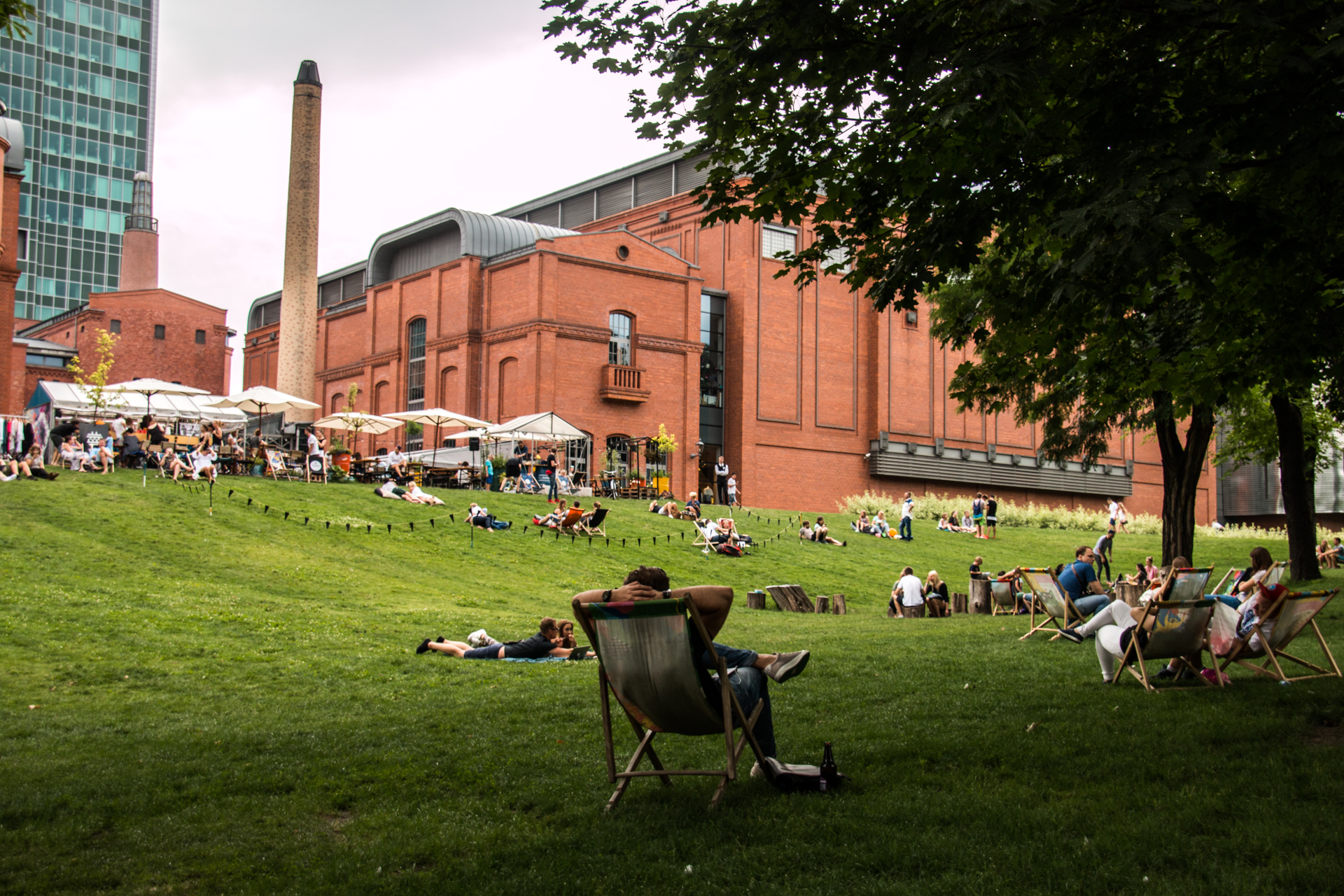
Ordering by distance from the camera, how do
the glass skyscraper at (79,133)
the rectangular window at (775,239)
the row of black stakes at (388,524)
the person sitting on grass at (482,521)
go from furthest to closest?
the glass skyscraper at (79,133) → the rectangular window at (775,239) → the person sitting on grass at (482,521) → the row of black stakes at (388,524)

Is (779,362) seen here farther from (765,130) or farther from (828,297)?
(765,130)

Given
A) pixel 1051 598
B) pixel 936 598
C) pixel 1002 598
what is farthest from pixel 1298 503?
pixel 1051 598

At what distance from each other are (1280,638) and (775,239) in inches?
1673

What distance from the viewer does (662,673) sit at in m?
5.02

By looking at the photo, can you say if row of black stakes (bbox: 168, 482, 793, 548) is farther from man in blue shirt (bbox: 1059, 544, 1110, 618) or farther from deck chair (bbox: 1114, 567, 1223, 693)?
deck chair (bbox: 1114, 567, 1223, 693)

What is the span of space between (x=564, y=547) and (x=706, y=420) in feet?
79.0

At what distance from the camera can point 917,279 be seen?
6.82 meters

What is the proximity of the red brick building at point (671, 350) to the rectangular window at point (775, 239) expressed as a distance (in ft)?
0.37

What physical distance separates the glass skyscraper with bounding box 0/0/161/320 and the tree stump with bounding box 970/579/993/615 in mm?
98945

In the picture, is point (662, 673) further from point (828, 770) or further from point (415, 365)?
point (415, 365)

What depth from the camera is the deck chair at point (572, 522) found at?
25.9m

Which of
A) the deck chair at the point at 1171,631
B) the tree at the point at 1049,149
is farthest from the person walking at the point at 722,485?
the deck chair at the point at 1171,631

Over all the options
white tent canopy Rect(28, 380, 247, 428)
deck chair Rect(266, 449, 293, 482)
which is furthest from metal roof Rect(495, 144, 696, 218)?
deck chair Rect(266, 449, 293, 482)

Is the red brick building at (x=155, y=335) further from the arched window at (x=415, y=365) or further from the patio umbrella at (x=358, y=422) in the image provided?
the patio umbrella at (x=358, y=422)
